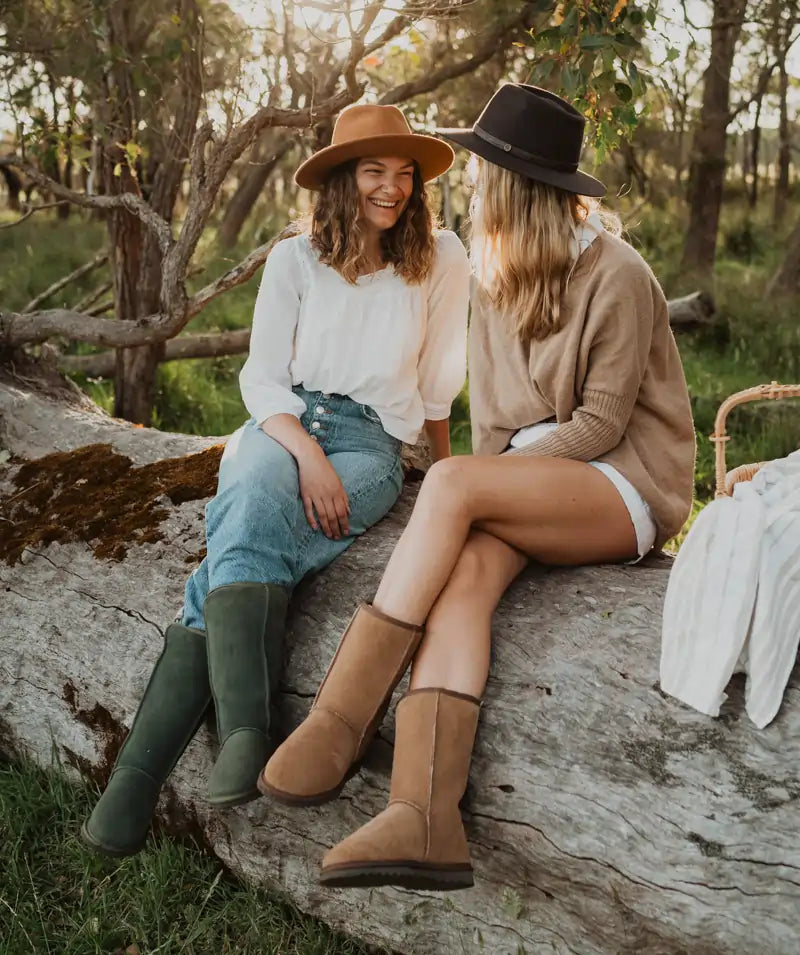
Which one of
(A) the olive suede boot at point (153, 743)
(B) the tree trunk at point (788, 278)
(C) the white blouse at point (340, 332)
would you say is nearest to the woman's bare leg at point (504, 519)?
(A) the olive suede boot at point (153, 743)

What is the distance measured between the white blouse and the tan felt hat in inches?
10.5

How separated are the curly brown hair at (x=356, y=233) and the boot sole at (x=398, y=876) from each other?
5.90 feet

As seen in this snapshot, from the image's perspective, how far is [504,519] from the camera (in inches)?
102

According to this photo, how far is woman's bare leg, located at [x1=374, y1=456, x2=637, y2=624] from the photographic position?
2447 mm

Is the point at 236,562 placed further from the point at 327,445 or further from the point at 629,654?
the point at 629,654

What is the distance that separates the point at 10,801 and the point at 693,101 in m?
30.1

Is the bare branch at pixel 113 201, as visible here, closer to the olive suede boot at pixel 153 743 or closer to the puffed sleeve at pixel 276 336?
the puffed sleeve at pixel 276 336

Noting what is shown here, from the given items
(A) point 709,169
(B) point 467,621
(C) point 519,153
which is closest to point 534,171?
(C) point 519,153

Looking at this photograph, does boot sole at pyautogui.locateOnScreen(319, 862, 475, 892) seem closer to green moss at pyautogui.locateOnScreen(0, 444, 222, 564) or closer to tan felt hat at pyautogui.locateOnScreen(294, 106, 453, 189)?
green moss at pyautogui.locateOnScreen(0, 444, 222, 564)

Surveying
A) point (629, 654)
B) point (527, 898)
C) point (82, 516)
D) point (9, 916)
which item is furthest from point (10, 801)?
point (629, 654)

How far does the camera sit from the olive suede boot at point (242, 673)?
7.77 feet

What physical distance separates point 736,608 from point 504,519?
0.63 metres

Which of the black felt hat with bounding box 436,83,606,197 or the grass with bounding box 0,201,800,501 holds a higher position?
the black felt hat with bounding box 436,83,606,197

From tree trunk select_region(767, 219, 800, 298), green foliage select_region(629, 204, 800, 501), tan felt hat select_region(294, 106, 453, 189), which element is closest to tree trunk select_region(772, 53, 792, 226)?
green foliage select_region(629, 204, 800, 501)
